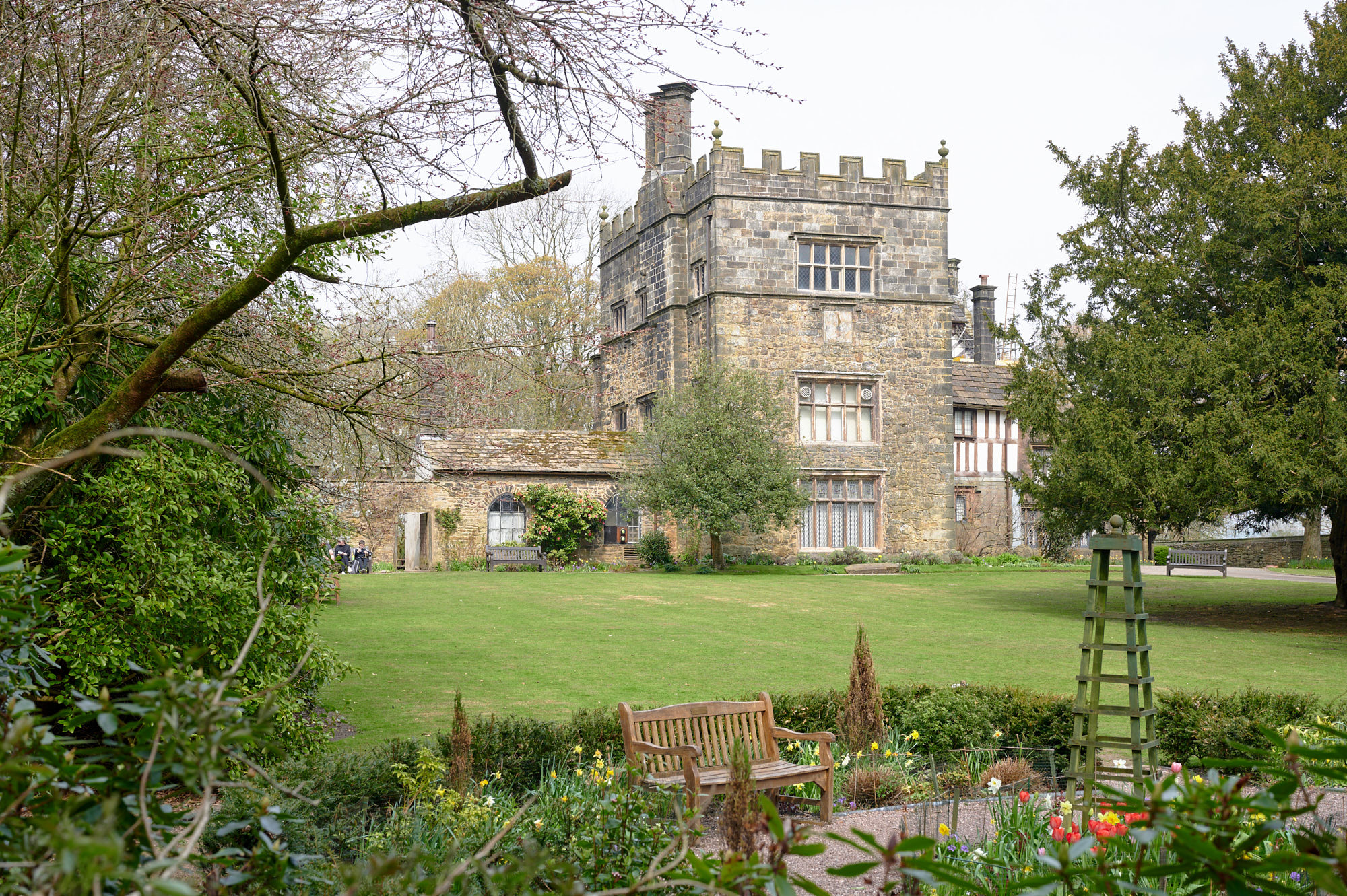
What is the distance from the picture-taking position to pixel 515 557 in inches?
1099

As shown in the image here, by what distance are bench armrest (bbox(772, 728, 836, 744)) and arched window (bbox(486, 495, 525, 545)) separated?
886 inches

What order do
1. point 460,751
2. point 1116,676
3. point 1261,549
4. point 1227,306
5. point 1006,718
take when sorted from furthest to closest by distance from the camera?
point 1261,549 < point 1227,306 < point 1006,718 < point 1116,676 < point 460,751

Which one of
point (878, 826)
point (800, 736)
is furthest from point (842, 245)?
point (878, 826)

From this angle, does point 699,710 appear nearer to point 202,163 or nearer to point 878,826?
point 878,826

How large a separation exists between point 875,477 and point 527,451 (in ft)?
31.4

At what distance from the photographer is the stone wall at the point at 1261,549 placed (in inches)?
1460

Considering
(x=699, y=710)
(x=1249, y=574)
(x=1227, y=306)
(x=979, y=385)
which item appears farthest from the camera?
(x=979, y=385)

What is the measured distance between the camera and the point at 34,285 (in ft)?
19.9

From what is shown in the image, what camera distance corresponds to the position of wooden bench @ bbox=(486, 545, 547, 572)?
27750 mm

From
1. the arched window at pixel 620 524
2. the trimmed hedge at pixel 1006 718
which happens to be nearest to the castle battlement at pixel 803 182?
the arched window at pixel 620 524

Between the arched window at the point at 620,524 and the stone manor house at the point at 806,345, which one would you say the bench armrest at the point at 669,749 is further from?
the arched window at the point at 620,524

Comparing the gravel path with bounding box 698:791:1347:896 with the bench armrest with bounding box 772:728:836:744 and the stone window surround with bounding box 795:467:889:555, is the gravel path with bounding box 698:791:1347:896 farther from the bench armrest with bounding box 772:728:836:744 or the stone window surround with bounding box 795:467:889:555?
the stone window surround with bounding box 795:467:889:555

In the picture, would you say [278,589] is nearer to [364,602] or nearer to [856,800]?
[856,800]

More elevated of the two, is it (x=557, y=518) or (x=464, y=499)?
(x=464, y=499)
